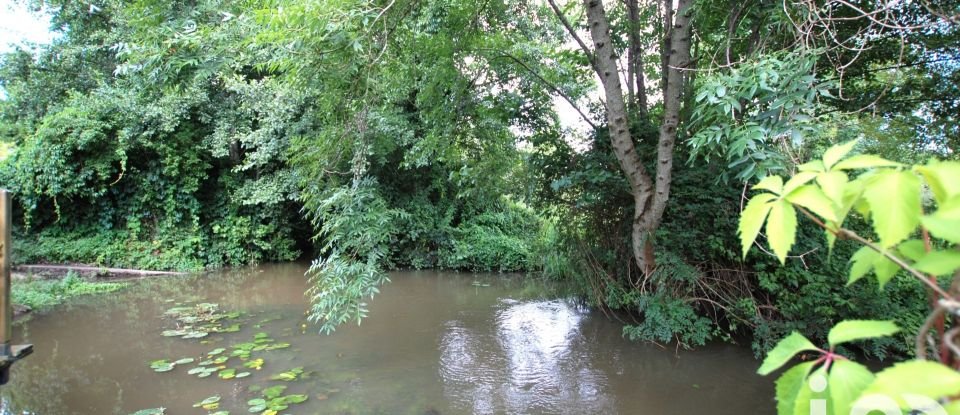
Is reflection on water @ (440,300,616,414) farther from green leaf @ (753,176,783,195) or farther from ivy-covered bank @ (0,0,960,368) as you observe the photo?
green leaf @ (753,176,783,195)

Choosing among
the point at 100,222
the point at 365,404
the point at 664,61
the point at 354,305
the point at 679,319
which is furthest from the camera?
the point at 100,222

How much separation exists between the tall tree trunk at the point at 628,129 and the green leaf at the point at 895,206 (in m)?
3.89

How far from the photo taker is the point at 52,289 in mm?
7410

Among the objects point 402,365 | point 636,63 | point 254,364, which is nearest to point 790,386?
point 402,365

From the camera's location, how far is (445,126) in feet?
19.1

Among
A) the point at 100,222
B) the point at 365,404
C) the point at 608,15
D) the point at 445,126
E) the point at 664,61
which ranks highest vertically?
the point at 608,15

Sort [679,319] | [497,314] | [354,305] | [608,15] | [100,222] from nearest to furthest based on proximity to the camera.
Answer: [354,305], [679,319], [608,15], [497,314], [100,222]

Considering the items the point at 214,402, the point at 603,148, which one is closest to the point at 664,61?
the point at 603,148

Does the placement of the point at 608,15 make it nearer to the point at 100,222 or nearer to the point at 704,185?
the point at 704,185

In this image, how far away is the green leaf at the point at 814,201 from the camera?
2.14 ft

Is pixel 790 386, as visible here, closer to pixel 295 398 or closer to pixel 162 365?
pixel 295 398

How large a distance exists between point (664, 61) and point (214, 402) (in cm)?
556

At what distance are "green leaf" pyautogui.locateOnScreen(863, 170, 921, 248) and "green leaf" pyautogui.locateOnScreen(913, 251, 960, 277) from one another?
5cm

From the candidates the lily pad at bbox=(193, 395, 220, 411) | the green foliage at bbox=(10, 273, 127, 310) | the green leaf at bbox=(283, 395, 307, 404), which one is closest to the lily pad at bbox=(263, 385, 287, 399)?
the green leaf at bbox=(283, 395, 307, 404)
